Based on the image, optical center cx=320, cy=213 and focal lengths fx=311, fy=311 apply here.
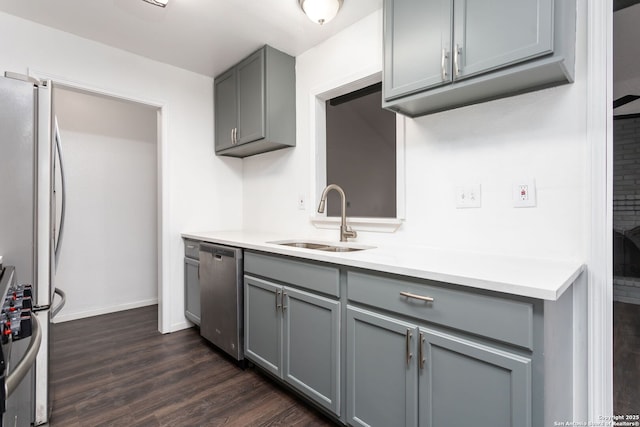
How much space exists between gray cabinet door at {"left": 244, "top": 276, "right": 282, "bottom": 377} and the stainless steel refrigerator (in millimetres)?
1002

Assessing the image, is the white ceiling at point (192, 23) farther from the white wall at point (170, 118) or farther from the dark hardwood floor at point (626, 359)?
the dark hardwood floor at point (626, 359)

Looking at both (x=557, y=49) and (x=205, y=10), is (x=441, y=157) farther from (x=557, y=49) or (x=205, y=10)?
(x=205, y=10)

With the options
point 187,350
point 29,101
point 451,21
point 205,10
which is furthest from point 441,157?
point 187,350

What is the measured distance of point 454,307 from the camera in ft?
3.52

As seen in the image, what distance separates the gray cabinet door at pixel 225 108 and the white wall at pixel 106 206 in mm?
728

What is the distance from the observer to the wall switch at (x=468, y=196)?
1582 millimetres

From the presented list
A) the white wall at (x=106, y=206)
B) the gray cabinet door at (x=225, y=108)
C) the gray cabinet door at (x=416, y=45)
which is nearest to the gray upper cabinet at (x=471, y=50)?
the gray cabinet door at (x=416, y=45)

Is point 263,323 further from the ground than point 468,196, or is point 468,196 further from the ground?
point 468,196

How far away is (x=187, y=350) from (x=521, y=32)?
277 centimetres

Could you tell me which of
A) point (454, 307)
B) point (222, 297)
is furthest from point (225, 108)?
point (454, 307)

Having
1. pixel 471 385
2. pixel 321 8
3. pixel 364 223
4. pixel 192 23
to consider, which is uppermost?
pixel 192 23

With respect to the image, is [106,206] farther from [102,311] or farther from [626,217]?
[626,217]

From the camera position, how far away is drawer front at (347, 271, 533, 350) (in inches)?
37.2

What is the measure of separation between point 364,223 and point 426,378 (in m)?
1.10
